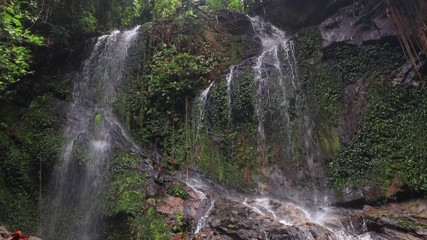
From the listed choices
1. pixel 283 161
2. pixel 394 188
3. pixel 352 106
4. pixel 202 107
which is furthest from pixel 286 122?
pixel 394 188

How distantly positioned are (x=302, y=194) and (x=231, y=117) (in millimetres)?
3012

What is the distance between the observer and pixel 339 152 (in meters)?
9.09

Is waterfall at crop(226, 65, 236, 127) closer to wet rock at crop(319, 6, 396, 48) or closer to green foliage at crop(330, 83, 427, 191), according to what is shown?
wet rock at crop(319, 6, 396, 48)

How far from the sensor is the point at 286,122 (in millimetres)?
10062

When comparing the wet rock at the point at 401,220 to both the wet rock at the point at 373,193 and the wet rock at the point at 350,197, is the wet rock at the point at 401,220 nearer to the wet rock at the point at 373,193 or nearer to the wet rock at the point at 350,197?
the wet rock at the point at 373,193

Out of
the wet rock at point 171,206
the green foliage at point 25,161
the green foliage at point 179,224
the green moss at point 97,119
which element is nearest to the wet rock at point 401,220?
the green foliage at point 179,224

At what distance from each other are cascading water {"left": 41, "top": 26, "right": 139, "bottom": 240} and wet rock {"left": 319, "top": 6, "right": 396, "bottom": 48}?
660 centimetres

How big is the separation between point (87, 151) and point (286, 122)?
17.6 ft

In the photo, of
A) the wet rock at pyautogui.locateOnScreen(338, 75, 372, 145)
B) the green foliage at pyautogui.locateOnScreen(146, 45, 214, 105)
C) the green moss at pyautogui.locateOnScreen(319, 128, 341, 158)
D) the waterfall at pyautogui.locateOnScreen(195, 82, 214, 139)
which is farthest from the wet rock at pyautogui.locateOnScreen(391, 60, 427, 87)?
the green foliage at pyautogui.locateOnScreen(146, 45, 214, 105)

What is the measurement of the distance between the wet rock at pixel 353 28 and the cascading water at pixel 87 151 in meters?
6.60

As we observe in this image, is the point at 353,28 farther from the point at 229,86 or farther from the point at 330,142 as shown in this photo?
the point at 229,86

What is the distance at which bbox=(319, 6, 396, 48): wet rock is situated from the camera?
9.95 metres

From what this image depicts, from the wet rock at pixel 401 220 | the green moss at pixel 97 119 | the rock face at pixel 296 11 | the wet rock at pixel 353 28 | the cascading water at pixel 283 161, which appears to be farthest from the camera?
the rock face at pixel 296 11

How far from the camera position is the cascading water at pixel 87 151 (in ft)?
27.8
